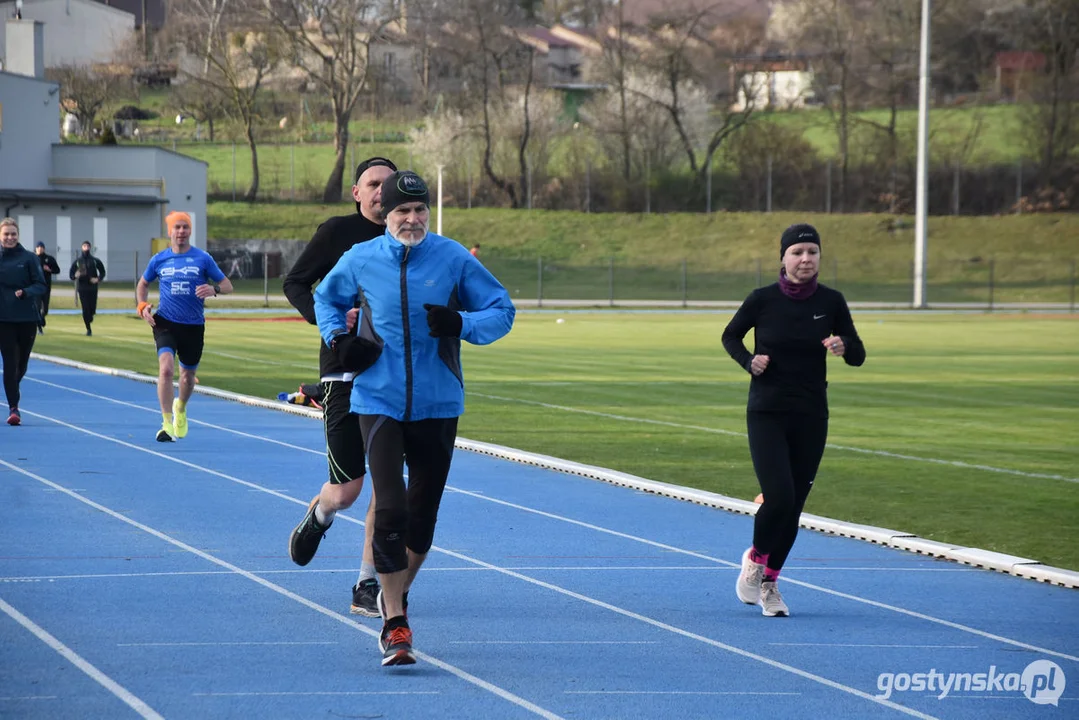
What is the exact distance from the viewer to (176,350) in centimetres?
1402

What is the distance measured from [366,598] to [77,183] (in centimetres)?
5962

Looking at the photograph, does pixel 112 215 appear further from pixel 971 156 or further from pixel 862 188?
pixel 971 156

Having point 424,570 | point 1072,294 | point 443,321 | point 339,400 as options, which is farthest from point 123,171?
point 443,321

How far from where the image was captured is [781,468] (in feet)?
24.5

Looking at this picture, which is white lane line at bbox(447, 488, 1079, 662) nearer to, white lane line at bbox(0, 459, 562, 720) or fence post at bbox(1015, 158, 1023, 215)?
white lane line at bbox(0, 459, 562, 720)

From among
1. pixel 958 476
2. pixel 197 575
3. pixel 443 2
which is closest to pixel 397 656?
pixel 197 575

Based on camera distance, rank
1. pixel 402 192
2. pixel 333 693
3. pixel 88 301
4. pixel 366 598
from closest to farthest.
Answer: pixel 333 693, pixel 402 192, pixel 366 598, pixel 88 301

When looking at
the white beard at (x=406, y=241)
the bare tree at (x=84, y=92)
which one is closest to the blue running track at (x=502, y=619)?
the white beard at (x=406, y=241)

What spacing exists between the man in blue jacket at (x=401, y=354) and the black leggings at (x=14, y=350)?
985cm

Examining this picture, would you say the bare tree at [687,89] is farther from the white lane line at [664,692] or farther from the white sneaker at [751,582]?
the white lane line at [664,692]

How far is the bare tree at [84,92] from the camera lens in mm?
84500

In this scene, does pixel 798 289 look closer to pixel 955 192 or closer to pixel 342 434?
pixel 342 434

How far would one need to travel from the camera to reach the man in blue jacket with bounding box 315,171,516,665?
6223mm

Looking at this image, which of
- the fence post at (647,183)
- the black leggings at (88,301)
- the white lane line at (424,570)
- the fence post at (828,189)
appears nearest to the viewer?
the white lane line at (424,570)
